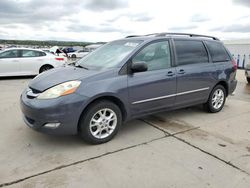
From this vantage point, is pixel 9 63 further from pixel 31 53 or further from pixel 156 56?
pixel 156 56

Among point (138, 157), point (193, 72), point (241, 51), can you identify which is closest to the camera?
point (138, 157)

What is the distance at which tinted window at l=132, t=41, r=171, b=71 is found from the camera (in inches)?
160

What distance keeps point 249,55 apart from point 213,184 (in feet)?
→ 60.9

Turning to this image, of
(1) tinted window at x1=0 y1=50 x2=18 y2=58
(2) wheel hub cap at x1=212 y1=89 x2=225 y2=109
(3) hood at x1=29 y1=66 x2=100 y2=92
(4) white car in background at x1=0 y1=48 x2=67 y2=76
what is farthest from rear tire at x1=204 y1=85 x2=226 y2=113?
(1) tinted window at x1=0 y1=50 x2=18 y2=58

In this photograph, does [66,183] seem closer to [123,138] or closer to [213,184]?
[123,138]

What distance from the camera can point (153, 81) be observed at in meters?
4.05

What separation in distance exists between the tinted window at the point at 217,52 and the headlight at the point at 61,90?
3120mm

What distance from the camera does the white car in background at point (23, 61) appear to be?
10.1 meters

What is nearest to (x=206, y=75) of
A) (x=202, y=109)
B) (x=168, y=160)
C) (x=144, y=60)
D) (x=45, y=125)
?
(x=202, y=109)

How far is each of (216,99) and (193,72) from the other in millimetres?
1103

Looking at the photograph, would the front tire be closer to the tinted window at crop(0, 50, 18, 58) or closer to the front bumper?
the front bumper

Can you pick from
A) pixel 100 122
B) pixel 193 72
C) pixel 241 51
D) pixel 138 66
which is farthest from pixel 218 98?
pixel 241 51

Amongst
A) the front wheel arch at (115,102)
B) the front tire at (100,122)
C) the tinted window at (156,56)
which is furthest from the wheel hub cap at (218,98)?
the front tire at (100,122)

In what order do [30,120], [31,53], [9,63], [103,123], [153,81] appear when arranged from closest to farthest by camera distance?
[30,120]
[103,123]
[153,81]
[9,63]
[31,53]
